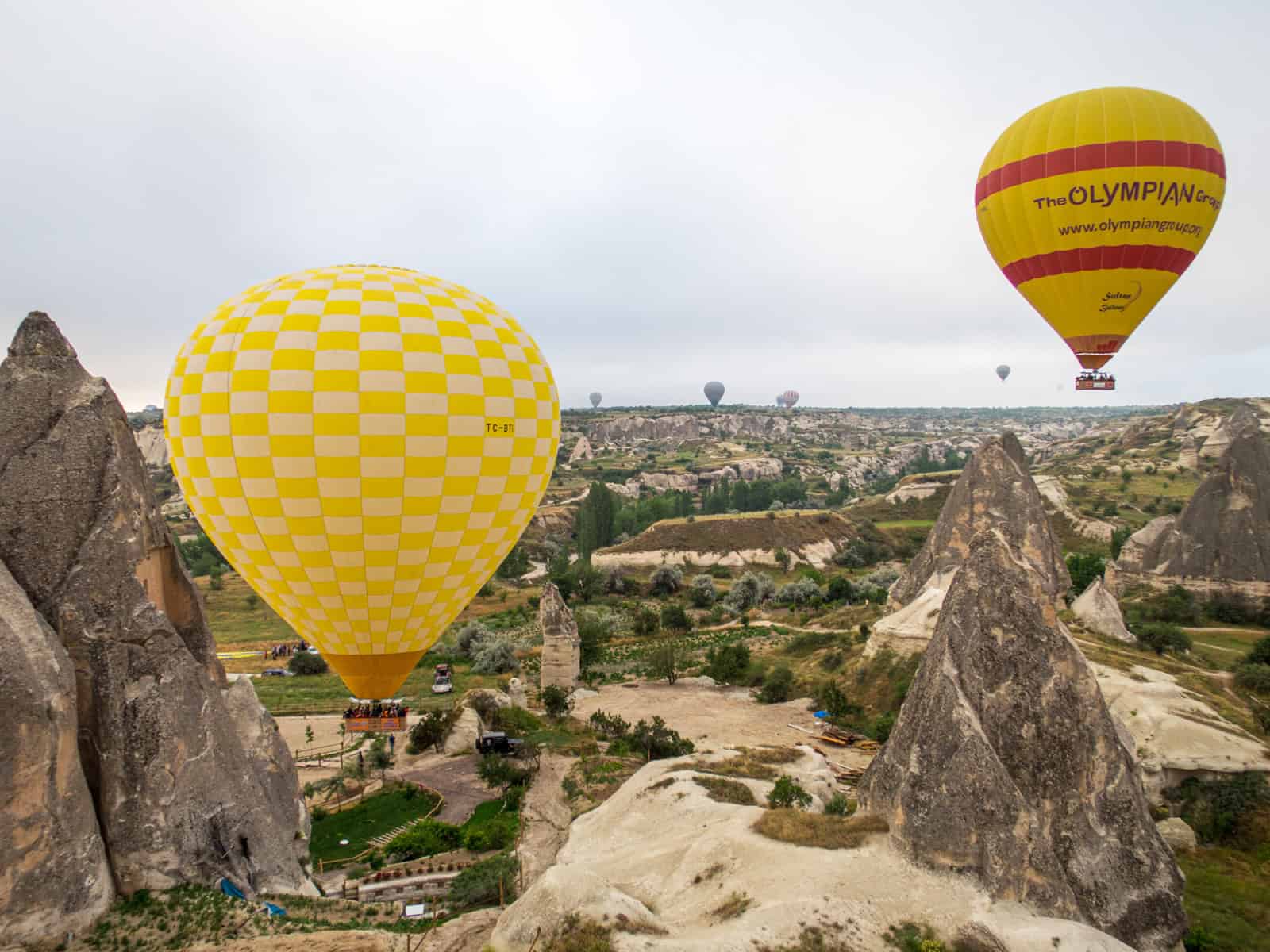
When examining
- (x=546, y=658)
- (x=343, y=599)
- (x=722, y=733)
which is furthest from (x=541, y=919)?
(x=546, y=658)

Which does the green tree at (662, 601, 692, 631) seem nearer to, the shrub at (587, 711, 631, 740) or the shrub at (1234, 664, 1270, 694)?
the shrub at (587, 711, 631, 740)

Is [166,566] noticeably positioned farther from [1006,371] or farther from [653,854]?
[1006,371]

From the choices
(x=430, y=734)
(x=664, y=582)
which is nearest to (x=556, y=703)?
(x=430, y=734)

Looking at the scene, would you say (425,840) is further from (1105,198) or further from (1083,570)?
(1083,570)

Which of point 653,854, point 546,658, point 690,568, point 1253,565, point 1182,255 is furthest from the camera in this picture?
point 690,568

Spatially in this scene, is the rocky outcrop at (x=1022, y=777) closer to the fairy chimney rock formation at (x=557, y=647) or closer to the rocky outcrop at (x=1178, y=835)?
the rocky outcrop at (x=1178, y=835)

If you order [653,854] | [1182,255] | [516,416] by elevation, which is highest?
[1182,255]
